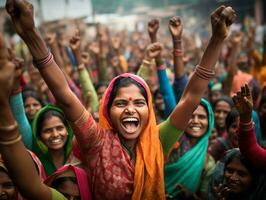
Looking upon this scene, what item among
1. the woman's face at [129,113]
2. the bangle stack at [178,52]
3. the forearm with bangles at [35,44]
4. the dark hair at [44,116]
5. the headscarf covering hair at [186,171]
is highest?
the forearm with bangles at [35,44]

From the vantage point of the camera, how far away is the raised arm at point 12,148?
1349 mm

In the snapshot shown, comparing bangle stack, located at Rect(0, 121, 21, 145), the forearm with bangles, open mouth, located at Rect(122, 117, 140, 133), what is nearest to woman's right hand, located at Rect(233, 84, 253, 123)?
open mouth, located at Rect(122, 117, 140, 133)

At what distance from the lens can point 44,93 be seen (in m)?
5.15

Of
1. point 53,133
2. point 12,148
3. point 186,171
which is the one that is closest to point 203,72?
point 12,148

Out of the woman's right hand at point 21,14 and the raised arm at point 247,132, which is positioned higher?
the woman's right hand at point 21,14

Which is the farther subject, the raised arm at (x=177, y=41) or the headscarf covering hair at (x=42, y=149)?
the headscarf covering hair at (x=42, y=149)

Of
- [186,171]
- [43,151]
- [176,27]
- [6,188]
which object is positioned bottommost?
[186,171]

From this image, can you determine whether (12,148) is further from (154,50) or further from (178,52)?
(154,50)

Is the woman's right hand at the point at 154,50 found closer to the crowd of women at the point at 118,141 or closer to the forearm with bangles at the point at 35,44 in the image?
the crowd of women at the point at 118,141

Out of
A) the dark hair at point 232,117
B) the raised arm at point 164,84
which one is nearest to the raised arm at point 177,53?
the raised arm at point 164,84

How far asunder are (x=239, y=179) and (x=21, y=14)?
1.71 metres

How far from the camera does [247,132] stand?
2279 millimetres

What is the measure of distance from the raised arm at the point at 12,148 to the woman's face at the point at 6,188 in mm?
573

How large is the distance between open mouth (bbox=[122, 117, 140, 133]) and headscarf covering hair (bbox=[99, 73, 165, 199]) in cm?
9
